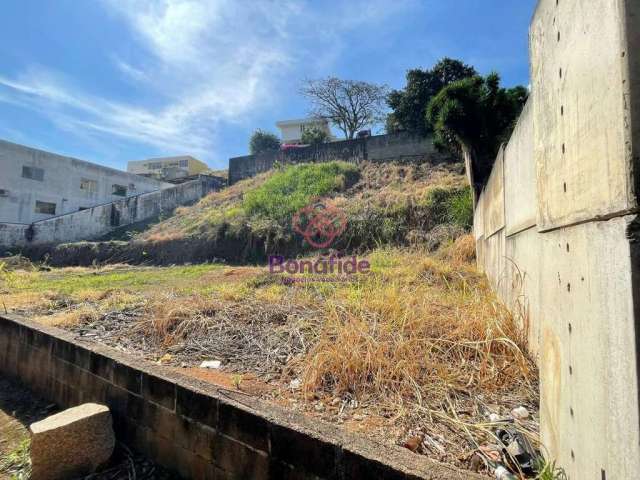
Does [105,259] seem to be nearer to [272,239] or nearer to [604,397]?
[272,239]

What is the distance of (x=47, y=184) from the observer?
16.7 metres

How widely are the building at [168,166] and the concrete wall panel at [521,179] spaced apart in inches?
1106

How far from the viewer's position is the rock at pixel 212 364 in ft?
7.75

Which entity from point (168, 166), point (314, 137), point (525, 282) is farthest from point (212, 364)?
point (168, 166)

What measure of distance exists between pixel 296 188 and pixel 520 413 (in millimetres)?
10371

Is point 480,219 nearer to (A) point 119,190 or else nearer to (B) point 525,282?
(B) point 525,282

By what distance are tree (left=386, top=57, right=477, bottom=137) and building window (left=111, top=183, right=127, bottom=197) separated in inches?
659

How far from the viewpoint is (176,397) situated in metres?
1.79

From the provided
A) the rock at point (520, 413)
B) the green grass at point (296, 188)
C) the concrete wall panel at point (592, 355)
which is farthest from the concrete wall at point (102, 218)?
the concrete wall panel at point (592, 355)

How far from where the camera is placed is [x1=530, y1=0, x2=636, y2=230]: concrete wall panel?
672mm

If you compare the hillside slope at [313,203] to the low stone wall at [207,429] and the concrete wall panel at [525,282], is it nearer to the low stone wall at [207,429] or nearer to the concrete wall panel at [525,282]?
the concrete wall panel at [525,282]

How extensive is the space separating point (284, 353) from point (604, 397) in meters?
2.03

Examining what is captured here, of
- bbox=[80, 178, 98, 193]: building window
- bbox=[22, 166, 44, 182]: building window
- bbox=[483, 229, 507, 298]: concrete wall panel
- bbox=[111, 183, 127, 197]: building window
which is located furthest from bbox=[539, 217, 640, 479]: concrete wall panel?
bbox=[111, 183, 127, 197]: building window

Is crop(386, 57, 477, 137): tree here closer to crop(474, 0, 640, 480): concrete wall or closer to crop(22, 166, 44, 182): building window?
crop(474, 0, 640, 480): concrete wall
